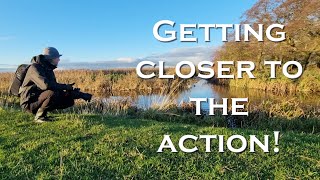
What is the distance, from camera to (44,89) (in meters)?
7.29

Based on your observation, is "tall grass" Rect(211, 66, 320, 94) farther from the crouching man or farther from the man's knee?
the man's knee

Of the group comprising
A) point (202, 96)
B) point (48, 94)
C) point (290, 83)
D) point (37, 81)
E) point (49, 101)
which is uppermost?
point (37, 81)

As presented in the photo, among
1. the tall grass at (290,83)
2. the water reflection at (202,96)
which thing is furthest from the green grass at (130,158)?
the tall grass at (290,83)

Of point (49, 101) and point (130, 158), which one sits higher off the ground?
point (49, 101)

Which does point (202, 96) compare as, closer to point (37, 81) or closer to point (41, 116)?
point (41, 116)

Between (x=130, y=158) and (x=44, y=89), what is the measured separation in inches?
117

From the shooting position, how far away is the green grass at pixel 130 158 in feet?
15.5

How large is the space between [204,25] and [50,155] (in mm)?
3108

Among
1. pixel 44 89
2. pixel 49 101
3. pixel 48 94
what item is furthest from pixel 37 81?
pixel 49 101

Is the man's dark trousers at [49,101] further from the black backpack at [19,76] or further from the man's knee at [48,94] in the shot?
the black backpack at [19,76]

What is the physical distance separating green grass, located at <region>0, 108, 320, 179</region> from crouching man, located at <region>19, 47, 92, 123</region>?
85cm

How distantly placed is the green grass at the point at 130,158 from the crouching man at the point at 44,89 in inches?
33.5

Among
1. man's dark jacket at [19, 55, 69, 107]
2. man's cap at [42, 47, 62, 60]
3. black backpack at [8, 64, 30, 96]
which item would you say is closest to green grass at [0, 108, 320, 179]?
man's dark jacket at [19, 55, 69, 107]

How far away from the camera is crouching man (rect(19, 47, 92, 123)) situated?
7.23 m
